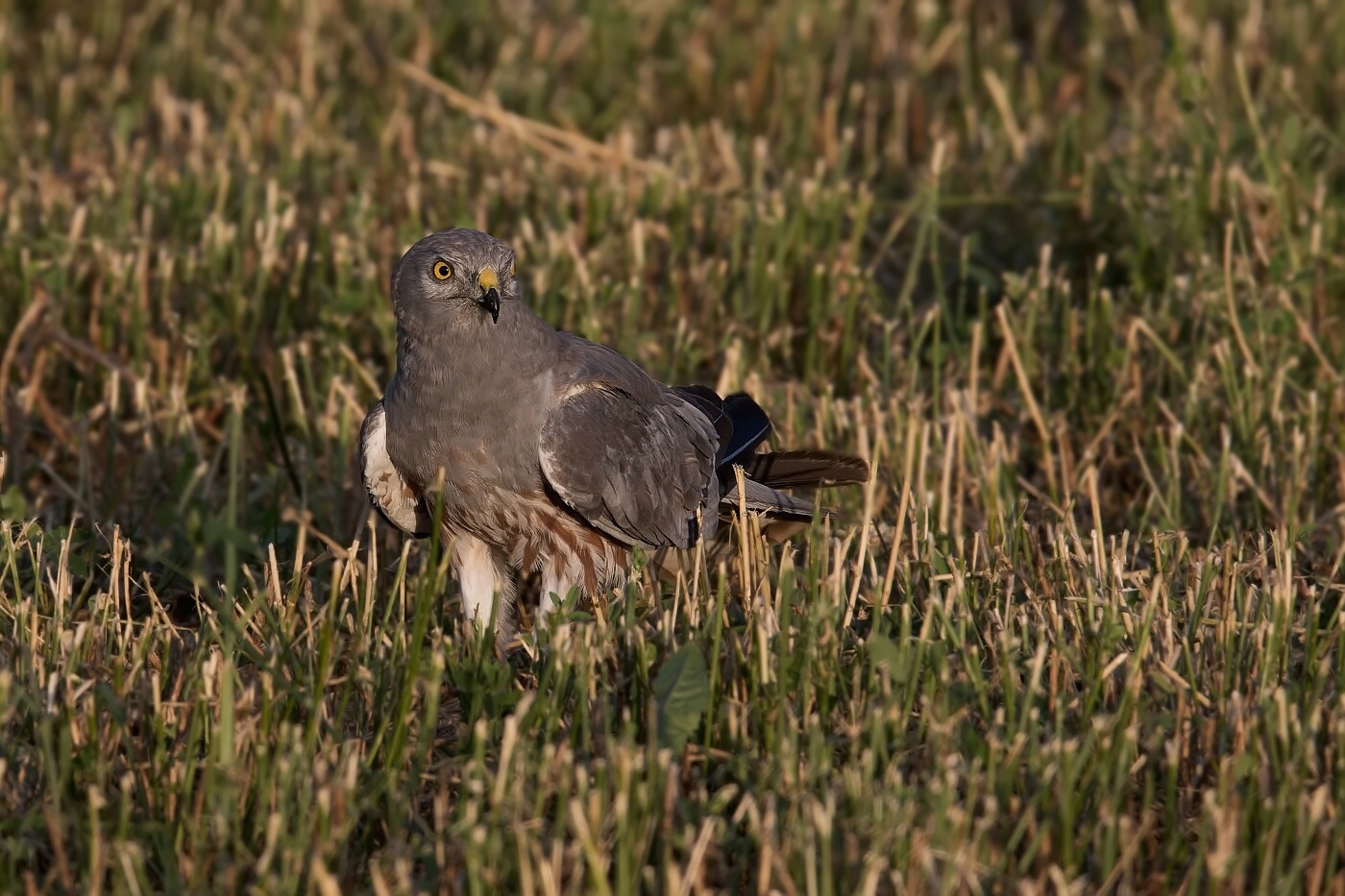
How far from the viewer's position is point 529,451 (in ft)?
16.6

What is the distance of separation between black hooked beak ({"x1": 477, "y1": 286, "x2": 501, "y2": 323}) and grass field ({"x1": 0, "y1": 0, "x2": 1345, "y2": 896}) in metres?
0.69

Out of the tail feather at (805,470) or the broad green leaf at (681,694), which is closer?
the broad green leaf at (681,694)

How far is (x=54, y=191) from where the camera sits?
25.9ft

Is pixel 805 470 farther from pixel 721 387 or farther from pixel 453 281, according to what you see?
pixel 453 281

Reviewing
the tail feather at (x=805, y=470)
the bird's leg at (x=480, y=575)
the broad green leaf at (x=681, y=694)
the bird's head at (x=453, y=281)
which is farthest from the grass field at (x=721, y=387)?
the bird's head at (x=453, y=281)

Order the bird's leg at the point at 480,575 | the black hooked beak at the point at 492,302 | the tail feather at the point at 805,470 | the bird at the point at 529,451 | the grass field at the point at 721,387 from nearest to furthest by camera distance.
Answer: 1. the grass field at the point at 721,387
2. the black hooked beak at the point at 492,302
3. the bird at the point at 529,451
4. the bird's leg at the point at 480,575
5. the tail feather at the point at 805,470

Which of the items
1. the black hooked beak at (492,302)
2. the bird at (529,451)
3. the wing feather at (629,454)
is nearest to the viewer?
the black hooked beak at (492,302)

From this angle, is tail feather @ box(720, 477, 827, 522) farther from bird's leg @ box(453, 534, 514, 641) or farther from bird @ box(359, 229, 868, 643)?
bird's leg @ box(453, 534, 514, 641)

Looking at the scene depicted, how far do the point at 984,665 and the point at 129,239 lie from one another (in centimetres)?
436

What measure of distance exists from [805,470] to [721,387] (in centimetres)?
115

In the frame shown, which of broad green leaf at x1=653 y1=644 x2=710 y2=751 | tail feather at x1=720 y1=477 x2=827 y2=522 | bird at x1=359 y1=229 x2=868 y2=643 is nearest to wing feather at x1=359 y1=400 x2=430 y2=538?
bird at x1=359 y1=229 x2=868 y2=643

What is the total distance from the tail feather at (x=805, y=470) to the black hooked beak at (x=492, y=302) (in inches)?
41.8

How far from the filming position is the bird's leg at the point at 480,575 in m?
5.33

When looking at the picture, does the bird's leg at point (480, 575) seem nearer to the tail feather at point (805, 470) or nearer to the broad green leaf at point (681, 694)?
the tail feather at point (805, 470)
